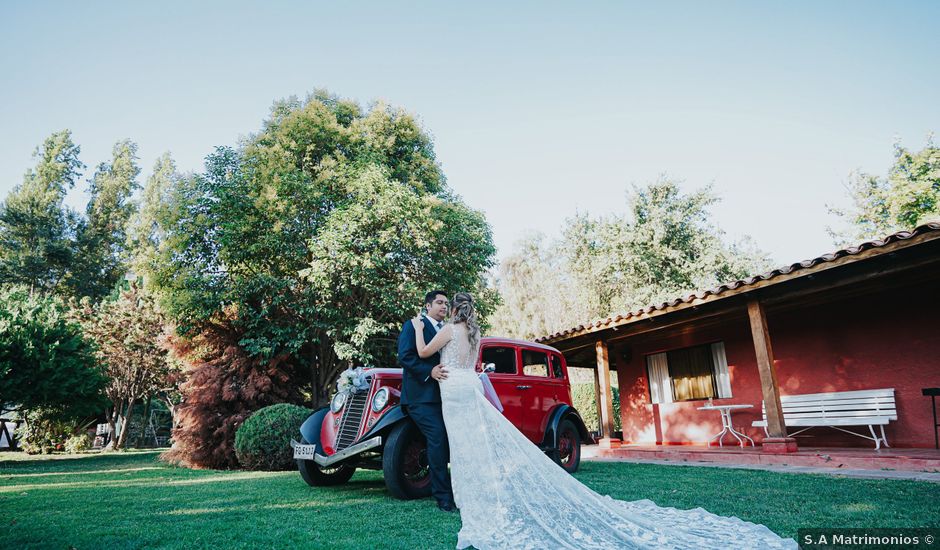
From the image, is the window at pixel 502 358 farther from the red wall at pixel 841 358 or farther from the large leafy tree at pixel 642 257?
the large leafy tree at pixel 642 257

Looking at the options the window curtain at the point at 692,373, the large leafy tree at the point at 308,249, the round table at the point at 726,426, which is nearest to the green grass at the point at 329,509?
the round table at the point at 726,426

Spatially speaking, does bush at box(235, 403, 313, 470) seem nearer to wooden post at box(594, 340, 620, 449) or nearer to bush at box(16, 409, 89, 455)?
wooden post at box(594, 340, 620, 449)

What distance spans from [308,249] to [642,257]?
628 inches

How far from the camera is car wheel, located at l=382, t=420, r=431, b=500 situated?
4.75 m

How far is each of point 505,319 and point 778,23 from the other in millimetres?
19520

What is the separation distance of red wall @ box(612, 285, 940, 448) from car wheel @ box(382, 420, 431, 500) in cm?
776

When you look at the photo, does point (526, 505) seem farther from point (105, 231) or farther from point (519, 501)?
point (105, 231)

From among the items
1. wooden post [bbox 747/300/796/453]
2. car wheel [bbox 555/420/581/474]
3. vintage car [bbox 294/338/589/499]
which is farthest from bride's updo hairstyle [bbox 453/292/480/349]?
wooden post [bbox 747/300/796/453]

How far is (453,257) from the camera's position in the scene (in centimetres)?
1249

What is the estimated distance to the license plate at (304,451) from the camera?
18.0 feet

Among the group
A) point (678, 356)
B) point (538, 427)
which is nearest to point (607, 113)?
point (678, 356)

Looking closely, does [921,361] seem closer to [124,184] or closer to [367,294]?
[367,294]

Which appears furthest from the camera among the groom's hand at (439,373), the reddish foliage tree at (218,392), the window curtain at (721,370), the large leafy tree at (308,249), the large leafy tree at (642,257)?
the large leafy tree at (642,257)

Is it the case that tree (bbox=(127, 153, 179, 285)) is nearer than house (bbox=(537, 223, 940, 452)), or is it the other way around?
house (bbox=(537, 223, 940, 452))
